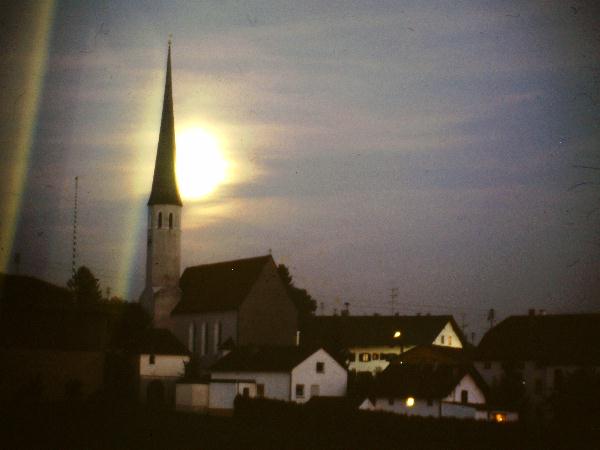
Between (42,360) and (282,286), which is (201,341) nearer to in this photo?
(282,286)

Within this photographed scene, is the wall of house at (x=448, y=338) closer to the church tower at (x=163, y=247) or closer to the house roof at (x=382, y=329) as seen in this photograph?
the house roof at (x=382, y=329)

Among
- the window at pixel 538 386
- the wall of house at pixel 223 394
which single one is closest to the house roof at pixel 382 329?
the window at pixel 538 386

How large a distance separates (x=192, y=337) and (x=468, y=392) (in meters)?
29.3

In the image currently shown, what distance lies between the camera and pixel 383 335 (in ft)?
355

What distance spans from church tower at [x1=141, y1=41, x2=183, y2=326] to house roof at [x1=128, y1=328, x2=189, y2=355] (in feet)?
36.0

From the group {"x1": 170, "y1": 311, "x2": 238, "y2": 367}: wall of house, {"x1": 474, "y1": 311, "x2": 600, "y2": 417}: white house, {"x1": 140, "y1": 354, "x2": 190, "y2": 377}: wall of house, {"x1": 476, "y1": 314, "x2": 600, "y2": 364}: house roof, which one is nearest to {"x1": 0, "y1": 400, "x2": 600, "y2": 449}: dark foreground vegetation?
{"x1": 140, "y1": 354, "x2": 190, "y2": 377}: wall of house

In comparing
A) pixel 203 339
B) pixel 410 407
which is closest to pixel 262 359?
pixel 410 407

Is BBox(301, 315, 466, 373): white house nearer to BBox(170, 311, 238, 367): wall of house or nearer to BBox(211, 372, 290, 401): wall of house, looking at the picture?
BBox(170, 311, 238, 367): wall of house

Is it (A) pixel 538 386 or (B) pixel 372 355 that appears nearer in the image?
(A) pixel 538 386

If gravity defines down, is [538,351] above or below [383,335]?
below

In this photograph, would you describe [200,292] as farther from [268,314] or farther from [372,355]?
[372,355]

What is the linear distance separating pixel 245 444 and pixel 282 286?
44.5 metres

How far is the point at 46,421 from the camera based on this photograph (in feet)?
183

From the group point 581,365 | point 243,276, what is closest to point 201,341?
point 243,276
